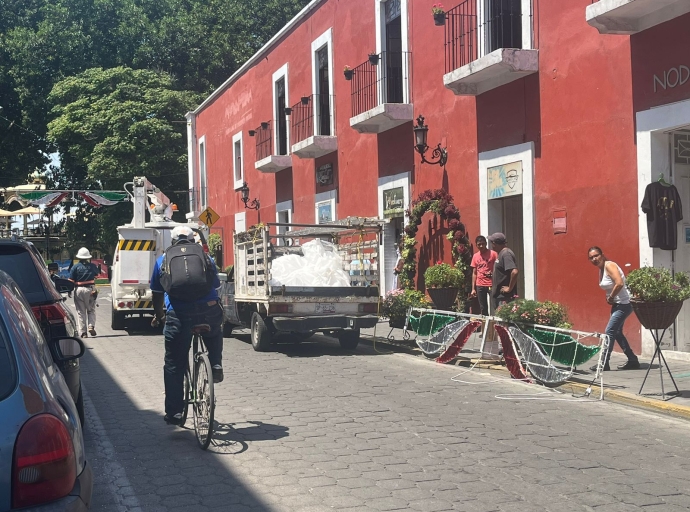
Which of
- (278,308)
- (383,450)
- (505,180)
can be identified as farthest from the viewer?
(505,180)

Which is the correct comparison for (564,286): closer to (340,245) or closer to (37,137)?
(340,245)

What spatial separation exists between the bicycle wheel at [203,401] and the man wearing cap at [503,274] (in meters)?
6.46

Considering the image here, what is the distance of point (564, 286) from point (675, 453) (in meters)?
6.87

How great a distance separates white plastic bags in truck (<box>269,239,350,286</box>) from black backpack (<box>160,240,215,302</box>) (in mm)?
6367

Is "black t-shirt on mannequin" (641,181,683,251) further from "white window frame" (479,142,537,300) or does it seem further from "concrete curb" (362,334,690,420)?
"white window frame" (479,142,537,300)

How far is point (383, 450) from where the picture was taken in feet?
21.1

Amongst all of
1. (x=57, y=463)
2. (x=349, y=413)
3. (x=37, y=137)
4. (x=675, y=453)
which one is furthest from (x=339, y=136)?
(x=37, y=137)

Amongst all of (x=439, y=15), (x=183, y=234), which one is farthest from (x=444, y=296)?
(x=183, y=234)

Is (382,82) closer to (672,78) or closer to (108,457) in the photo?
(672,78)

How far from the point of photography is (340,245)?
15203mm

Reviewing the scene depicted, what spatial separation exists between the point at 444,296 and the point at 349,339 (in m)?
2.06

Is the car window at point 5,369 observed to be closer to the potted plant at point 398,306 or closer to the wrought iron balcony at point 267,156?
the potted plant at point 398,306

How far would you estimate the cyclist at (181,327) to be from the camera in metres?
6.86

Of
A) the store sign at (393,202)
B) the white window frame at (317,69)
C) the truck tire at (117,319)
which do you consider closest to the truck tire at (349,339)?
the store sign at (393,202)
